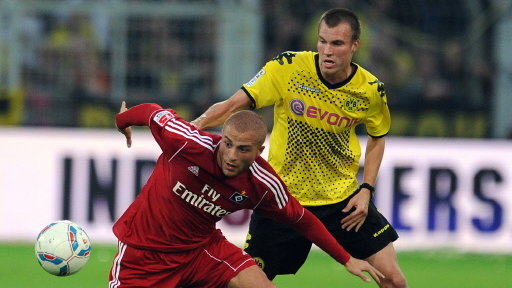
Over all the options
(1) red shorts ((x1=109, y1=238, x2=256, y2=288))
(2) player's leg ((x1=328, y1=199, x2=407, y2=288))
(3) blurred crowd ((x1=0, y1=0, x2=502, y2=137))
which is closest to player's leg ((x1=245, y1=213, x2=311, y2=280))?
(2) player's leg ((x1=328, y1=199, x2=407, y2=288))

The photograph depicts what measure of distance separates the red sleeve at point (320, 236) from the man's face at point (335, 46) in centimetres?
97

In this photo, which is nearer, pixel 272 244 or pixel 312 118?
pixel 312 118

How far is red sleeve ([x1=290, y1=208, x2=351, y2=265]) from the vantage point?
251 inches

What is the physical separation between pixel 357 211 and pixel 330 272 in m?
3.74

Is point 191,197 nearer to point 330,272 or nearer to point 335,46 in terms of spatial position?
point 335,46

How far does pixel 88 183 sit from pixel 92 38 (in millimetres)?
3633

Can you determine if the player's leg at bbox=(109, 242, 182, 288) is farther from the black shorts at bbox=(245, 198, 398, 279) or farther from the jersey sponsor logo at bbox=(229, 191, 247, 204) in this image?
the black shorts at bbox=(245, 198, 398, 279)

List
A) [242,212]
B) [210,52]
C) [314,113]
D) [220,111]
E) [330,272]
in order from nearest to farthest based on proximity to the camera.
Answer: [220,111] < [314,113] < [330,272] < [242,212] < [210,52]

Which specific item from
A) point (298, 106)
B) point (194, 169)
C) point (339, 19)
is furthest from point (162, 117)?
point (339, 19)

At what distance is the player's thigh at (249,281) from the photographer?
6465 mm

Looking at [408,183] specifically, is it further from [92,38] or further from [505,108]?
[92,38]

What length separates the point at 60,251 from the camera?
6.75 m

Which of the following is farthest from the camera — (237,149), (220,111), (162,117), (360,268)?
(220,111)

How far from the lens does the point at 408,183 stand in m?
12.3
